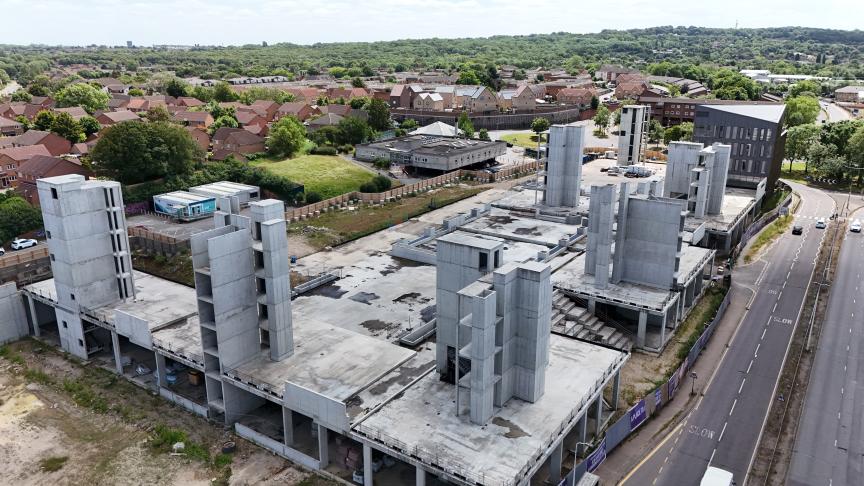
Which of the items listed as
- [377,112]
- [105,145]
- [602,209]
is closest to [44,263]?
[105,145]

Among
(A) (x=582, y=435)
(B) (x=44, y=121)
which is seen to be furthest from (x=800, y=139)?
(B) (x=44, y=121)

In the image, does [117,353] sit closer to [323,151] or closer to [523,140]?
[323,151]

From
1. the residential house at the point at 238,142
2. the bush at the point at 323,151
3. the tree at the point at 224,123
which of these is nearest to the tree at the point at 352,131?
the bush at the point at 323,151

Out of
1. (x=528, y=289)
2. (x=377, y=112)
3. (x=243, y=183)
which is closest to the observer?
(x=528, y=289)

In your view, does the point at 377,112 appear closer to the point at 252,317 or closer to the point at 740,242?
the point at 740,242

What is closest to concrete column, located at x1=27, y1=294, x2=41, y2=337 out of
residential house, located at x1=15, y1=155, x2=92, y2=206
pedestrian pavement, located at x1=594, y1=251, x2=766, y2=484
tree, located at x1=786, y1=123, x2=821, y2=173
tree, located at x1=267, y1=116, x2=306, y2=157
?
residential house, located at x1=15, y1=155, x2=92, y2=206

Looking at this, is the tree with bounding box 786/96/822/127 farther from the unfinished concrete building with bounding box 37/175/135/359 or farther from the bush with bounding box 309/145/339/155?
the unfinished concrete building with bounding box 37/175/135/359

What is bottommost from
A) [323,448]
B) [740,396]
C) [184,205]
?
[740,396]
